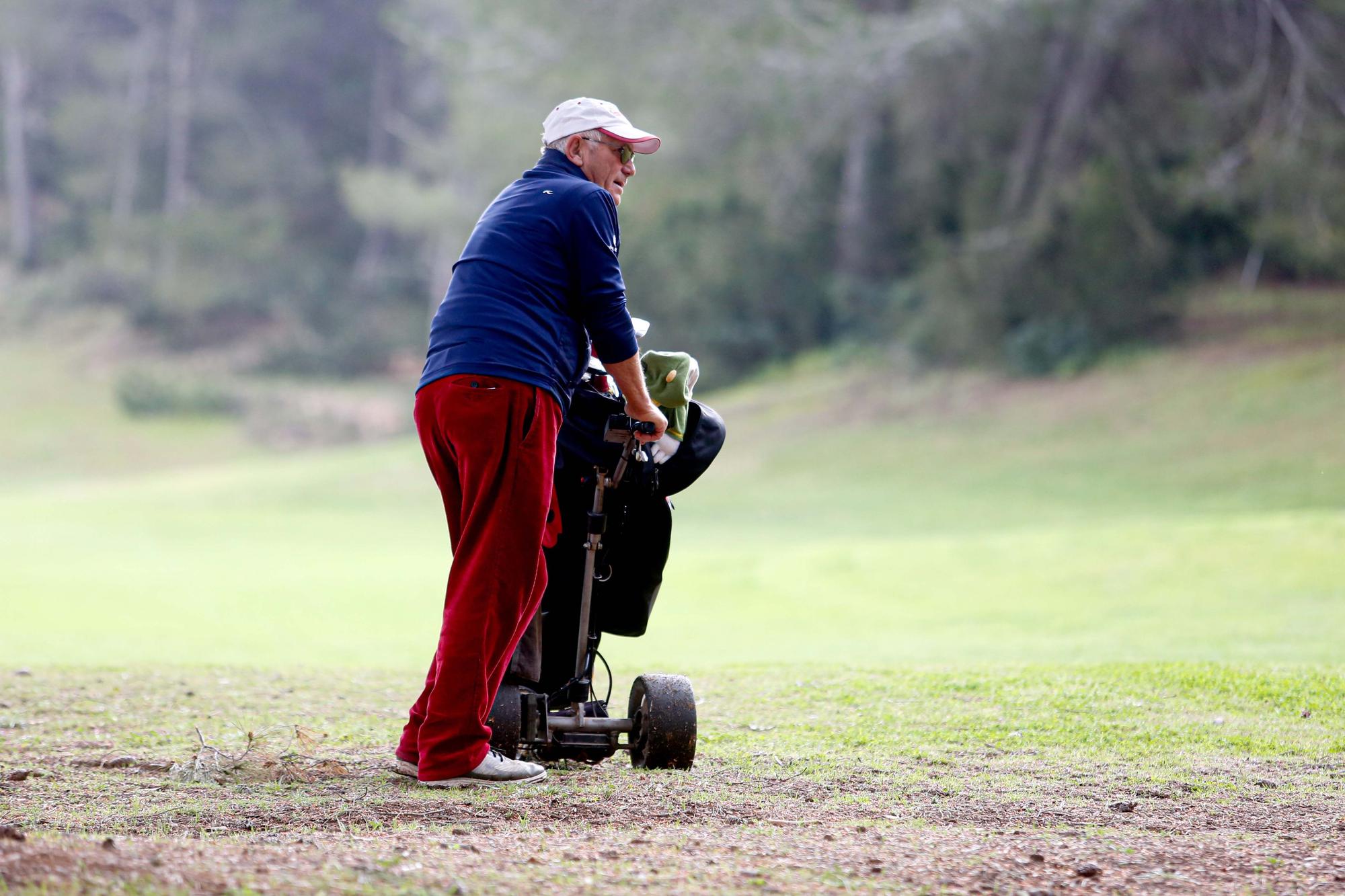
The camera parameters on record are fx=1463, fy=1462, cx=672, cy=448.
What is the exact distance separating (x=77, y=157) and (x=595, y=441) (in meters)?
55.9

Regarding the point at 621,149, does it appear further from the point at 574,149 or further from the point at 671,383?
the point at 671,383

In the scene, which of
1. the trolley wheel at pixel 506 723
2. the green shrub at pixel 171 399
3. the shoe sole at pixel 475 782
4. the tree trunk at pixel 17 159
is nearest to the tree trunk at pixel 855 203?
the green shrub at pixel 171 399

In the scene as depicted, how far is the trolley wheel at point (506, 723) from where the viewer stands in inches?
197

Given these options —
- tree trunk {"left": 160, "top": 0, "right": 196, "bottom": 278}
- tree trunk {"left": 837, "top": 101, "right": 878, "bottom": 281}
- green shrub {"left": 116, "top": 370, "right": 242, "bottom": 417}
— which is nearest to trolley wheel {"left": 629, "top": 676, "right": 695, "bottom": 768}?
tree trunk {"left": 837, "top": 101, "right": 878, "bottom": 281}

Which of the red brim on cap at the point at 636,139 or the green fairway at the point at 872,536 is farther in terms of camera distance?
the green fairway at the point at 872,536

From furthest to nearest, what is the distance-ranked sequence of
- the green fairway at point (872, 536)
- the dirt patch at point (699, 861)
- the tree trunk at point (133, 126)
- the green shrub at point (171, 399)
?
1. the tree trunk at point (133, 126)
2. the green shrub at point (171, 399)
3. the green fairway at point (872, 536)
4. the dirt patch at point (699, 861)

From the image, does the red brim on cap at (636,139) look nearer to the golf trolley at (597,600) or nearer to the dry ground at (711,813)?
the golf trolley at (597,600)

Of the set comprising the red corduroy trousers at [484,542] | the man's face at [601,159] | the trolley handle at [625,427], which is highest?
the man's face at [601,159]

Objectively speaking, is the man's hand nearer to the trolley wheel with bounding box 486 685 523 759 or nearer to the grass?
the trolley wheel with bounding box 486 685 523 759

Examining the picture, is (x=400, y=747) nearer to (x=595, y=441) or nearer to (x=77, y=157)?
(x=595, y=441)

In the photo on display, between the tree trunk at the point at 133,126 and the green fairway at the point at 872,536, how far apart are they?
1907 centimetres

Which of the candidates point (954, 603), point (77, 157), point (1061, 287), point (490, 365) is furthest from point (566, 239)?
point (77, 157)

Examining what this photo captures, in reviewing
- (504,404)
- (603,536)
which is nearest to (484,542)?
(504,404)

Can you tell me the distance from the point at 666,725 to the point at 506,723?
550 millimetres
